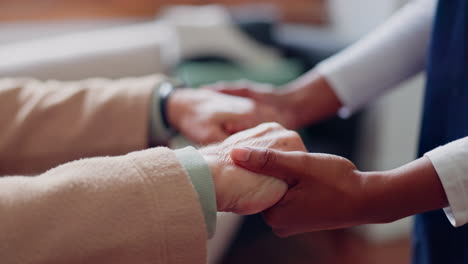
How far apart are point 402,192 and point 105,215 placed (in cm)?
30

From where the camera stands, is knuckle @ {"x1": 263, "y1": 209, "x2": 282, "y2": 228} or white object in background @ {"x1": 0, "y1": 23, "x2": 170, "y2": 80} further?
white object in background @ {"x1": 0, "y1": 23, "x2": 170, "y2": 80}

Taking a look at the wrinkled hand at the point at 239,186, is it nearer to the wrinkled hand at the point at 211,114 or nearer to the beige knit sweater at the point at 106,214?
the beige knit sweater at the point at 106,214

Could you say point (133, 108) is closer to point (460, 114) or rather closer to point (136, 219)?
point (136, 219)

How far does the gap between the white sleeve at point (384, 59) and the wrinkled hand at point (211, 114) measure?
14cm

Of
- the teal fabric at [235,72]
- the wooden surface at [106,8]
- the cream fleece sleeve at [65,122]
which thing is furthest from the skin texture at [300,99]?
the wooden surface at [106,8]

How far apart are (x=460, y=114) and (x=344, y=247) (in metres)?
1.21

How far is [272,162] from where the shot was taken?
20.2 inches

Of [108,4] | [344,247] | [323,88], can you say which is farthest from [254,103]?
[108,4]

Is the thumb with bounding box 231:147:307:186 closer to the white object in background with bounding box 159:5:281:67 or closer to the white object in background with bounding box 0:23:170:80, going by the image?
the white object in background with bounding box 0:23:170:80

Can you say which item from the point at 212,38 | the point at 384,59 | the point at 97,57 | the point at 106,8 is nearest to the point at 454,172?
the point at 384,59

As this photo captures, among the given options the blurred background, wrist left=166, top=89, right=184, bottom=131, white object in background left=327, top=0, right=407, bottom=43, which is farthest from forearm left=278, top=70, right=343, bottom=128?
white object in background left=327, top=0, right=407, bottom=43

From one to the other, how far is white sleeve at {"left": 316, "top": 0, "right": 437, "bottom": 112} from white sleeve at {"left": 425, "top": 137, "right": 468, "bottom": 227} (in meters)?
0.31

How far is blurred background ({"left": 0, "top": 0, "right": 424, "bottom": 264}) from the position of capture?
60.2 inches

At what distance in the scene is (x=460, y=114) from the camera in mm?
616
